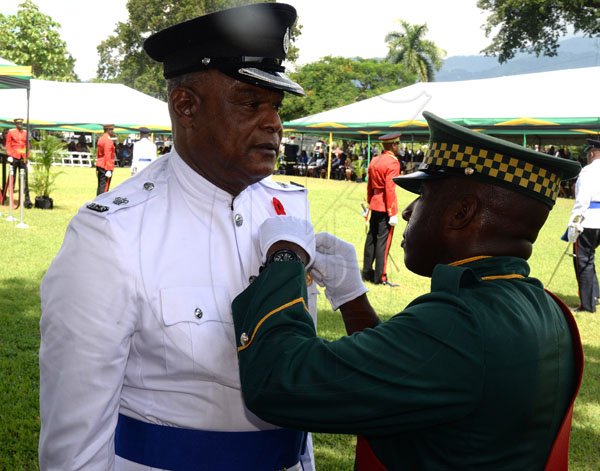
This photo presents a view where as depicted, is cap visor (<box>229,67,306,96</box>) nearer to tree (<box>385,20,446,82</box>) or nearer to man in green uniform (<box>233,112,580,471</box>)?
man in green uniform (<box>233,112,580,471</box>)

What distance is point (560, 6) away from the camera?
18016mm

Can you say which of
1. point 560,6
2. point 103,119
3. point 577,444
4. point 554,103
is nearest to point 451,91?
point 554,103

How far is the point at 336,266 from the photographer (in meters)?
2.00

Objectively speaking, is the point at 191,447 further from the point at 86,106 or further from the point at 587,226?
the point at 86,106

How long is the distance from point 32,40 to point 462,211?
59.6 meters

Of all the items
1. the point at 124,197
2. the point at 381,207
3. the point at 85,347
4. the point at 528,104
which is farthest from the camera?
the point at 528,104

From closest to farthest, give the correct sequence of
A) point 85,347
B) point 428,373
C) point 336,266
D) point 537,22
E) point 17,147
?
point 428,373 < point 85,347 < point 336,266 < point 17,147 < point 537,22

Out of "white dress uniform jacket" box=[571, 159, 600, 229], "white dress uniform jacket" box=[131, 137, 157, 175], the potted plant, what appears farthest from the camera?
the potted plant

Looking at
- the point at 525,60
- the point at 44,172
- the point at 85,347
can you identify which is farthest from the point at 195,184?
the point at 525,60

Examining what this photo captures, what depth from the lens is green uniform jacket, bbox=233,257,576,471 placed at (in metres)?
1.35

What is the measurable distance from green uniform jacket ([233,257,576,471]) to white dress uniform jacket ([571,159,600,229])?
278 inches

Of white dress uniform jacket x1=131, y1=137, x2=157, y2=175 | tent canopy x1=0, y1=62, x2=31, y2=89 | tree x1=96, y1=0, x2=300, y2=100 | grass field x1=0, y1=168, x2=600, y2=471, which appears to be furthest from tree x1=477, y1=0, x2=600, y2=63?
tree x1=96, y1=0, x2=300, y2=100

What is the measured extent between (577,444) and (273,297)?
12.9 ft

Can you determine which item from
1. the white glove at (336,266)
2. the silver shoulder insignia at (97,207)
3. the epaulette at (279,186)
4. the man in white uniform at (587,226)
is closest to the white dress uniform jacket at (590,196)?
the man in white uniform at (587,226)
